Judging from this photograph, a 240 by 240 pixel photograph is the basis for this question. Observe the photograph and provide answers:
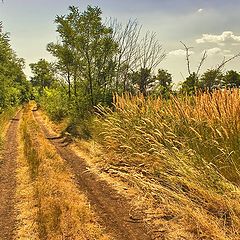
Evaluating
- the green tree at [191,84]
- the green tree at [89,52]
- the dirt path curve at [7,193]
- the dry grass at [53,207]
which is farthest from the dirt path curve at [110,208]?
the green tree at [89,52]

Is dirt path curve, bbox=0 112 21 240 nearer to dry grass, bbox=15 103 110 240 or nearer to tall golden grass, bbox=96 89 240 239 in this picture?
dry grass, bbox=15 103 110 240

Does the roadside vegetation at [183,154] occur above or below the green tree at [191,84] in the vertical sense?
below

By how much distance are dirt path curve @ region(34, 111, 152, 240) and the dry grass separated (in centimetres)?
18

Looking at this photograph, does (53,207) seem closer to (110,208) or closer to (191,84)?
(110,208)

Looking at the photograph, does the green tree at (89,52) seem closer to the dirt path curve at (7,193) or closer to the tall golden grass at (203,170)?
the dirt path curve at (7,193)

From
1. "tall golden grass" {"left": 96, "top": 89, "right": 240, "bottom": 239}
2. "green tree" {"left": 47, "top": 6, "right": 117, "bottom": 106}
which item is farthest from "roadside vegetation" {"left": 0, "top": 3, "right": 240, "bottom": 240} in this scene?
"green tree" {"left": 47, "top": 6, "right": 117, "bottom": 106}

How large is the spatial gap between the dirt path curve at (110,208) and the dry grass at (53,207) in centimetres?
18

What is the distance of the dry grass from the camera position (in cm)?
499

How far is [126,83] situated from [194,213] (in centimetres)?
Answer: 1784

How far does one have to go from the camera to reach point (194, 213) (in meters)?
4.57

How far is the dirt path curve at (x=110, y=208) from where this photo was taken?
4879 millimetres

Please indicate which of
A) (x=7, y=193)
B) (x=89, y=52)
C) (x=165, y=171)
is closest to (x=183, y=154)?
(x=165, y=171)

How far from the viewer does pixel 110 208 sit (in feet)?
19.6

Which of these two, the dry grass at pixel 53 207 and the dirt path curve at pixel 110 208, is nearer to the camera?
the dirt path curve at pixel 110 208
